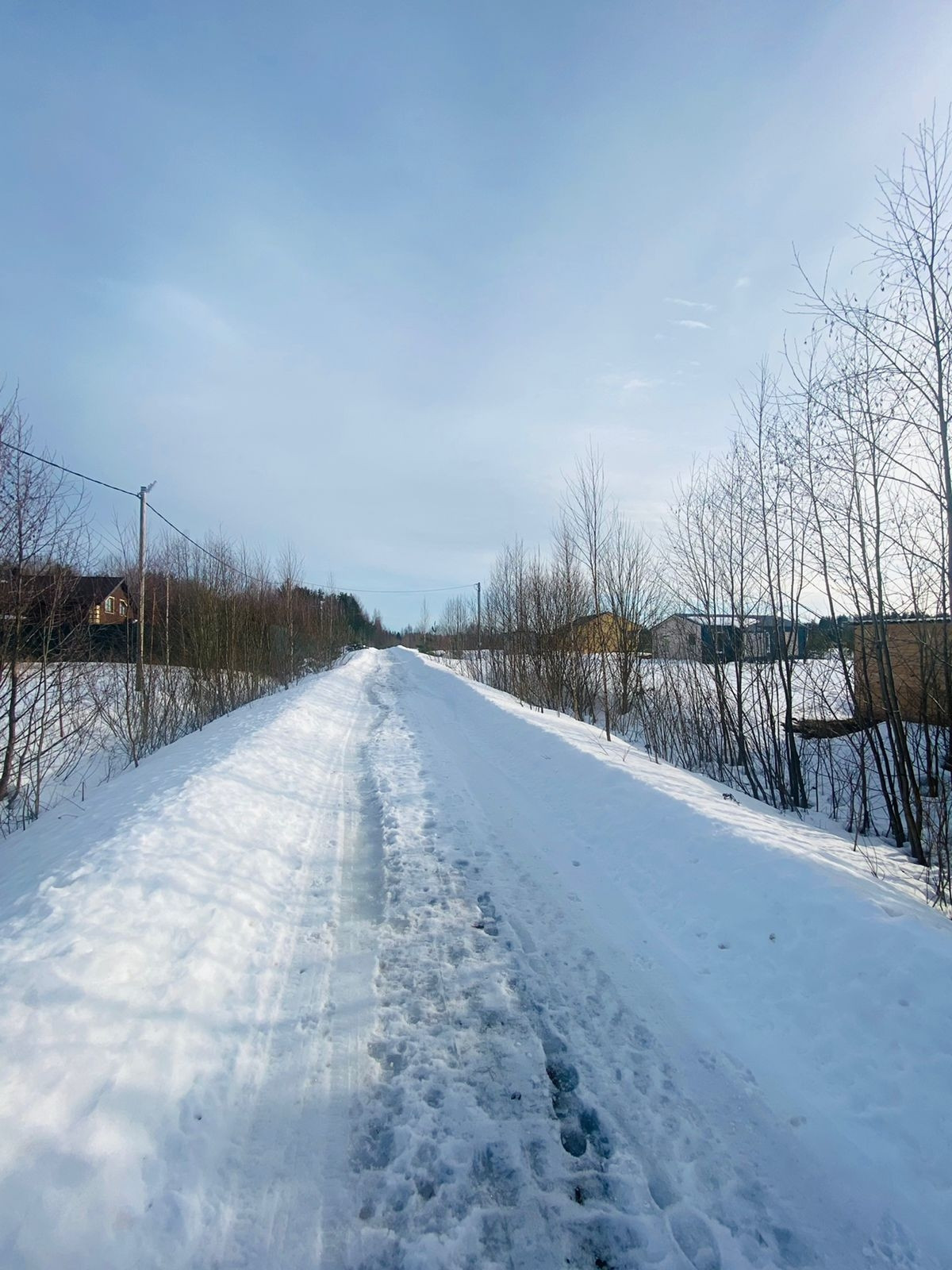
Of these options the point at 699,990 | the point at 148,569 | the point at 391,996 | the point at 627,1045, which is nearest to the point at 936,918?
the point at 699,990

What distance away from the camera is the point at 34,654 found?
315 inches

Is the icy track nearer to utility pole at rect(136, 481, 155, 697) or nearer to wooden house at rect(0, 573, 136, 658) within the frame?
wooden house at rect(0, 573, 136, 658)

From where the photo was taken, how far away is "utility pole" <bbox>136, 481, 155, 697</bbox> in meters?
11.4

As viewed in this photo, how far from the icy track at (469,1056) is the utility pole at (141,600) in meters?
6.99

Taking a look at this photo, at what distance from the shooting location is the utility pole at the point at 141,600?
37.4ft

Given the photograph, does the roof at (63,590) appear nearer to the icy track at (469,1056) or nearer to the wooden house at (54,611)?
the wooden house at (54,611)

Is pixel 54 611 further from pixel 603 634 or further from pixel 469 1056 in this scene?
pixel 603 634

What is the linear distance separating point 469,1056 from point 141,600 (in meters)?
12.8

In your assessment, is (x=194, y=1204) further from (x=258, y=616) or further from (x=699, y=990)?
(x=258, y=616)

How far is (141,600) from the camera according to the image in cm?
1245

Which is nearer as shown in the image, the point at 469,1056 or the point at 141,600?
the point at 469,1056

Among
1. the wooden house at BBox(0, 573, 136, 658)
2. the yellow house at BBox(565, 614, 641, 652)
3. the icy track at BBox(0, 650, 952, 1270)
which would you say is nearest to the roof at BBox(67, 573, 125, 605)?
the wooden house at BBox(0, 573, 136, 658)

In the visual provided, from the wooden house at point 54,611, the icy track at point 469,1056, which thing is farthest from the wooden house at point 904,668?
the wooden house at point 54,611

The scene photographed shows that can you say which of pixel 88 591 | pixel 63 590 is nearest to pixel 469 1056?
pixel 63 590
